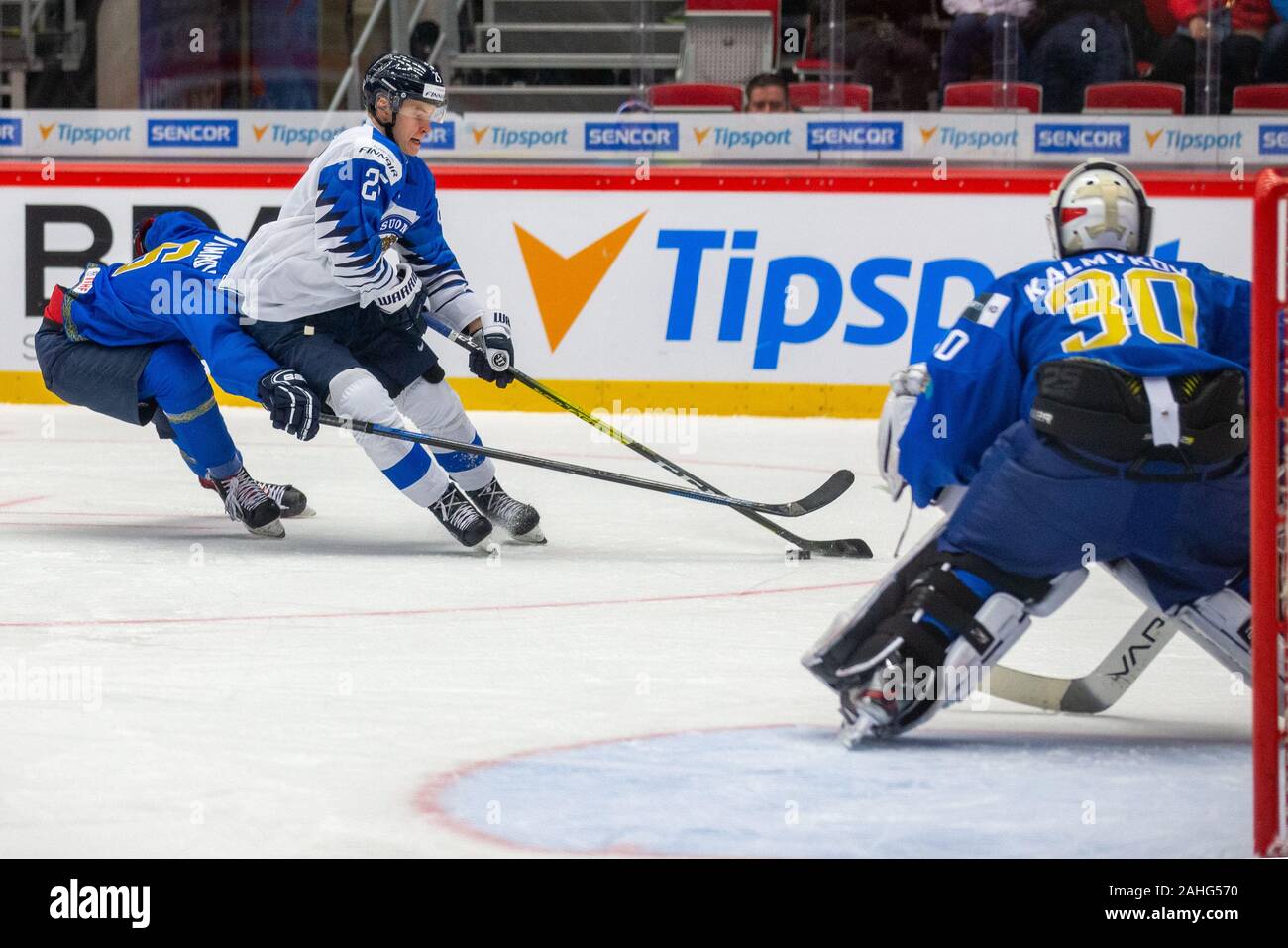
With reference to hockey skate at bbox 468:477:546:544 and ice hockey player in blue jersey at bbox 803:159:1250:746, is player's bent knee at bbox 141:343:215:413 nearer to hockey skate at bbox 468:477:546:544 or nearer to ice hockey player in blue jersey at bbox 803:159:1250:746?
hockey skate at bbox 468:477:546:544

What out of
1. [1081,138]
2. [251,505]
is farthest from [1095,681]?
[1081,138]

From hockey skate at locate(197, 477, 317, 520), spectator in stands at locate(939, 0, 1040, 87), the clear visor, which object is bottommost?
hockey skate at locate(197, 477, 317, 520)

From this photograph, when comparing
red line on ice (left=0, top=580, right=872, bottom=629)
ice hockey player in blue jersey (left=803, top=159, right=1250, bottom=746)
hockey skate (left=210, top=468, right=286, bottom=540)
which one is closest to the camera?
ice hockey player in blue jersey (left=803, top=159, right=1250, bottom=746)

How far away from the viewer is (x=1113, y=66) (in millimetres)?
7793

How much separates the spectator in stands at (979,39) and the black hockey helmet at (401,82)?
140 inches

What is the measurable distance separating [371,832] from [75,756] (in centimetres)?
61

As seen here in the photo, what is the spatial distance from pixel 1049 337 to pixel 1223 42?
5.46 m

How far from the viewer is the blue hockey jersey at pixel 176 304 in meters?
4.87

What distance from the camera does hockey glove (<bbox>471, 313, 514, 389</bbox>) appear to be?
5148mm

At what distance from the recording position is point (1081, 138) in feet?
25.4

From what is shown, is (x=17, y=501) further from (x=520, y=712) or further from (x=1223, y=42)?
(x=1223, y=42)

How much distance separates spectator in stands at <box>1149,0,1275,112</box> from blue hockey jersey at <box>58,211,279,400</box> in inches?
167
